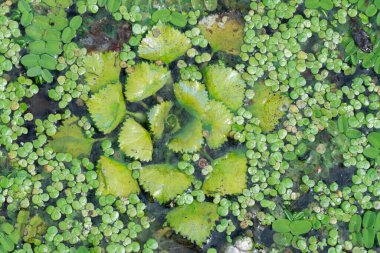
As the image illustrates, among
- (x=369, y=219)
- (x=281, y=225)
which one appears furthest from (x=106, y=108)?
(x=369, y=219)

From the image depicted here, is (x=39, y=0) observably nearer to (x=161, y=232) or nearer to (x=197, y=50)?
(x=197, y=50)

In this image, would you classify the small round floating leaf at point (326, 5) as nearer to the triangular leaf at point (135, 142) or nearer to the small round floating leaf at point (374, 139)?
the small round floating leaf at point (374, 139)

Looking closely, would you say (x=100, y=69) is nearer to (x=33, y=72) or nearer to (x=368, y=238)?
(x=33, y=72)

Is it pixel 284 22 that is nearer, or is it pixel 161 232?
pixel 161 232

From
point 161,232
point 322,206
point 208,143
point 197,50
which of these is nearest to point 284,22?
point 197,50

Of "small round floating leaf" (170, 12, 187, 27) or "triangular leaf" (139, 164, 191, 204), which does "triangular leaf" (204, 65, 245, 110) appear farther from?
"triangular leaf" (139, 164, 191, 204)
